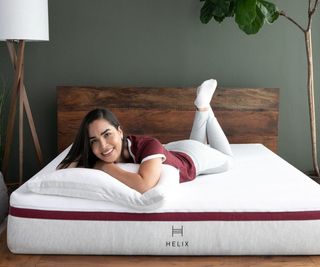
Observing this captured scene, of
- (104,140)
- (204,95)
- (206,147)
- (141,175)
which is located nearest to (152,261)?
(141,175)

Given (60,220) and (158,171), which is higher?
(158,171)

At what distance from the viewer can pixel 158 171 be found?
85.4 inches

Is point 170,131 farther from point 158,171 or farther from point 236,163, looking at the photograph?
point 158,171

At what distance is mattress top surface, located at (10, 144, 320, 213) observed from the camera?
6.72 ft

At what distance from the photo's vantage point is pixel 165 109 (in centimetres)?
353

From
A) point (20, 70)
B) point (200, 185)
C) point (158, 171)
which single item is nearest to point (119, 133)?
point (158, 171)

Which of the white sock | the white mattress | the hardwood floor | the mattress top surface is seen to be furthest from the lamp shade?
the hardwood floor

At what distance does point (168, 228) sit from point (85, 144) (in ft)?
1.82

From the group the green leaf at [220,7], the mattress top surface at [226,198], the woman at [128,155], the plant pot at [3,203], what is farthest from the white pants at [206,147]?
the plant pot at [3,203]

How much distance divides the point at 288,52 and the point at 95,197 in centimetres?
214

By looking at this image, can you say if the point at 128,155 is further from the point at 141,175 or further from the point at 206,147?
the point at 206,147

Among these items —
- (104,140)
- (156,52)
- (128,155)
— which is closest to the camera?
(104,140)

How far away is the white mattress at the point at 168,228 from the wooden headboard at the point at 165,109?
1.50 m

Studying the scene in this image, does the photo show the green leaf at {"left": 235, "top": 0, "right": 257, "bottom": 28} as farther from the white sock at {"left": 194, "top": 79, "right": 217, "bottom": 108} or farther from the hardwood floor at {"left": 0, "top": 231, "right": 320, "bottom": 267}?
the hardwood floor at {"left": 0, "top": 231, "right": 320, "bottom": 267}
